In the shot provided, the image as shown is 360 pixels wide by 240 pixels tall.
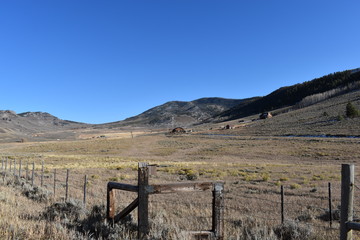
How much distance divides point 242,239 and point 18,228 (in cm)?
422

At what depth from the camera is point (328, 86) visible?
200 metres

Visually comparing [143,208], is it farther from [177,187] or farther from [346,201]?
[346,201]

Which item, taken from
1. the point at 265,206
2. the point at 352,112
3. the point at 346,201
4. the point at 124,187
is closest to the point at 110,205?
the point at 124,187

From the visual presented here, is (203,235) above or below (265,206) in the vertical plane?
above

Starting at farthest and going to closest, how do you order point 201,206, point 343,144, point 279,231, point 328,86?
point 328,86
point 343,144
point 201,206
point 279,231

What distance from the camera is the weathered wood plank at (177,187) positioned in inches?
209

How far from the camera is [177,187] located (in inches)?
213

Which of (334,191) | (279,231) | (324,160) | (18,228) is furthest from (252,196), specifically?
(324,160)

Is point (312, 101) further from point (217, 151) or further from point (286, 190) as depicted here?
point (286, 190)

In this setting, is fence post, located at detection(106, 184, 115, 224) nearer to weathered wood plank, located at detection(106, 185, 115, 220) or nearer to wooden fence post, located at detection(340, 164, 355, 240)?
weathered wood plank, located at detection(106, 185, 115, 220)

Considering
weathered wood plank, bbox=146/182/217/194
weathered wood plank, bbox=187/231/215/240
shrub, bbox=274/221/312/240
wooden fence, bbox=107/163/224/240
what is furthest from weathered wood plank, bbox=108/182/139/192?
shrub, bbox=274/221/312/240

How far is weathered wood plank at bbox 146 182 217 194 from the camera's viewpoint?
17.4 feet

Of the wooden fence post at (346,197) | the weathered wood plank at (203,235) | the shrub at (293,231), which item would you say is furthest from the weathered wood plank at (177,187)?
the wooden fence post at (346,197)

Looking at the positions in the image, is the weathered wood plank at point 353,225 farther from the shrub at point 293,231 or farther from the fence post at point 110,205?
the fence post at point 110,205
